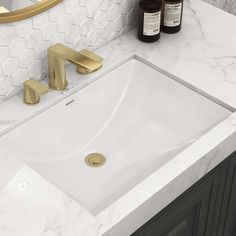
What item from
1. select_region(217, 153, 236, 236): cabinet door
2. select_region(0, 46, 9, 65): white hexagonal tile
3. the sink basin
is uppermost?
select_region(0, 46, 9, 65): white hexagonal tile

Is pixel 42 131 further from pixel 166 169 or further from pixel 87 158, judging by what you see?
pixel 166 169

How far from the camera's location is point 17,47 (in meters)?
1.53

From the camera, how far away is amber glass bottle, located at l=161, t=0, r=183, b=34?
67.8 inches

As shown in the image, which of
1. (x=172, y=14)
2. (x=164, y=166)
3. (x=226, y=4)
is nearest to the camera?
(x=164, y=166)

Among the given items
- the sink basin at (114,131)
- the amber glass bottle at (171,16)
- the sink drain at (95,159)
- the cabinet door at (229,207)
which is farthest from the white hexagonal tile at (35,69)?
the cabinet door at (229,207)

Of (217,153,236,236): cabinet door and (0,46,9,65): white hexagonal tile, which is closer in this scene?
(0,46,9,65): white hexagonal tile

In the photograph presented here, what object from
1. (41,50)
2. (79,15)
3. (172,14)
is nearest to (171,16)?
(172,14)

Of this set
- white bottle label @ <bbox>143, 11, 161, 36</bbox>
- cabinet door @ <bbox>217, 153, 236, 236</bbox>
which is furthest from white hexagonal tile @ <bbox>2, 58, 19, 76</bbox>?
cabinet door @ <bbox>217, 153, 236, 236</bbox>

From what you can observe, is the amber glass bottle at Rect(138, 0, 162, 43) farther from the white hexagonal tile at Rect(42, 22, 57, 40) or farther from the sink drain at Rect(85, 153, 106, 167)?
the sink drain at Rect(85, 153, 106, 167)

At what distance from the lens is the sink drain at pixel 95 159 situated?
5.11 feet

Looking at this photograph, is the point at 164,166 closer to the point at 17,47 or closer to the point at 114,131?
the point at 114,131

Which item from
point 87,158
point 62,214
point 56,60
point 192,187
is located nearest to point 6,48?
point 56,60

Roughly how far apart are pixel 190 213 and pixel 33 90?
495mm

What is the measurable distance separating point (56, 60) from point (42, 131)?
175 mm
